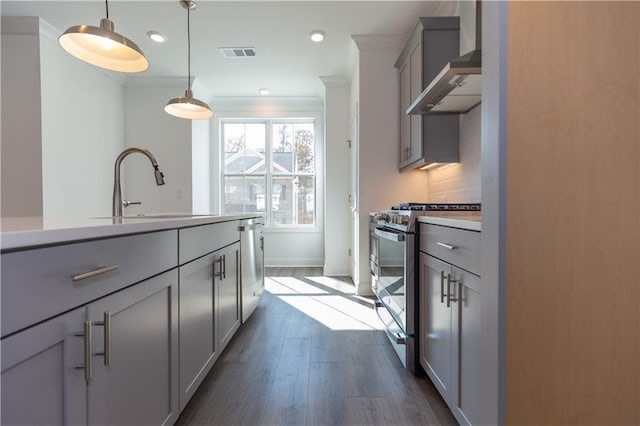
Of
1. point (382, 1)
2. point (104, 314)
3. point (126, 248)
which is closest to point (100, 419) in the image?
point (104, 314)

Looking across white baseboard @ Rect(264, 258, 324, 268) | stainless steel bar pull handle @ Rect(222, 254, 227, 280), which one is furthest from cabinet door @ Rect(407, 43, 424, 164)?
white baseboard @ Rect(264, 258, 324, 268)

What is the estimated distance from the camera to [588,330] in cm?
76

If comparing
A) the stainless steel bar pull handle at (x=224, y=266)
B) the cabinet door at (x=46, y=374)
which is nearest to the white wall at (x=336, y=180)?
the stainless steel bar pull handle at (x=224, y=266)

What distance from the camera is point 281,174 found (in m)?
5.26

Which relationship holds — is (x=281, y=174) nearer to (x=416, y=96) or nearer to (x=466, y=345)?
(x=416, y=96)

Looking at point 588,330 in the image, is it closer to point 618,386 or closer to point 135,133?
point 618,386

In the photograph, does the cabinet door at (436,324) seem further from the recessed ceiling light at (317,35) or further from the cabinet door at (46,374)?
the recessed ceiling light at (317,35)

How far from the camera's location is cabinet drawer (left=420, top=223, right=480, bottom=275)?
109cm

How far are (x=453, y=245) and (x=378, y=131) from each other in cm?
230

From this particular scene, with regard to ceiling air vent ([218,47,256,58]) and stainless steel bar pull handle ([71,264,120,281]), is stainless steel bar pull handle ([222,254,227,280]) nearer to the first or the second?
stainless steel bar pull handle ([71,264,120,281])

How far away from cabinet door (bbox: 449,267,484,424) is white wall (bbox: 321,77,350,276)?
3.10 metres

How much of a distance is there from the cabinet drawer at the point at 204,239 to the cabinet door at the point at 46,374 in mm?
575

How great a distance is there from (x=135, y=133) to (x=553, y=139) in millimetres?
4882

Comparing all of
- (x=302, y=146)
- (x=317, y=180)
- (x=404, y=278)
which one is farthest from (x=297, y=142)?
(x=404, y=278)
